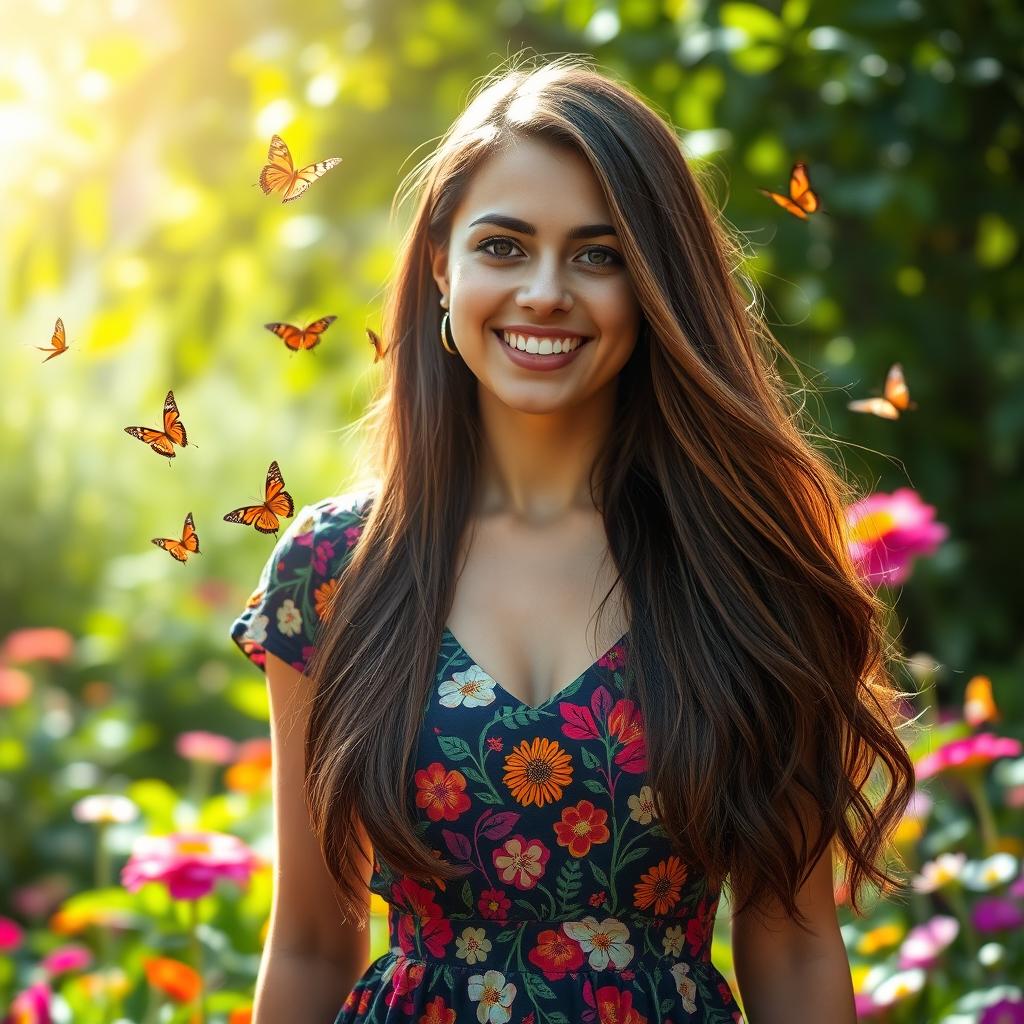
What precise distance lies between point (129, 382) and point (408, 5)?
4.36 metres

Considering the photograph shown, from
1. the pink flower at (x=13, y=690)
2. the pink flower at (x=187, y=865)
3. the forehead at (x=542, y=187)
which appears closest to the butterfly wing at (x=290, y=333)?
the forehead at (x=542, y=187)

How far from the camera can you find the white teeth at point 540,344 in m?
1.74

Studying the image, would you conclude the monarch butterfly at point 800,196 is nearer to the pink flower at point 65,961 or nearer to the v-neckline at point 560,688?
the v-neckline at point 560,688

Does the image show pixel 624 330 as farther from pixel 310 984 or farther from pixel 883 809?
pixel 310 984

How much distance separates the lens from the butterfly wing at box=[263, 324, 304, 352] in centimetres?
170

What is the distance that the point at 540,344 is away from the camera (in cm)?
174

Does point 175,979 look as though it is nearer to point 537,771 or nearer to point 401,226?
point 537,771

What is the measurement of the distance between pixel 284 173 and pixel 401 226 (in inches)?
122

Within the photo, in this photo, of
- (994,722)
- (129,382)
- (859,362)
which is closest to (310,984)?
(994,722)

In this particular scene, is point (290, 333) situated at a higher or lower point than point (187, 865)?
higher

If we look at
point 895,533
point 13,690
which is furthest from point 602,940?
point 13,690

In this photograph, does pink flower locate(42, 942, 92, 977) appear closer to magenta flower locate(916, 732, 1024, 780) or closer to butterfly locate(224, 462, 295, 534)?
butterfly locate(224, 462, 295, 534)

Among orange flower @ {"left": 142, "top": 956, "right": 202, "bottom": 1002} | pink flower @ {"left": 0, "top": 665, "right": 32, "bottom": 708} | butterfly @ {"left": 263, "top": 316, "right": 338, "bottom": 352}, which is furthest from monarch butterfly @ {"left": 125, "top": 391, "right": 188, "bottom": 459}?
pink flower @ {"left": 0, "top": 665, "right": 32, "bottom": 708}

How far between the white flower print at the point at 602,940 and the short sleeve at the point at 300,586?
488 mm
